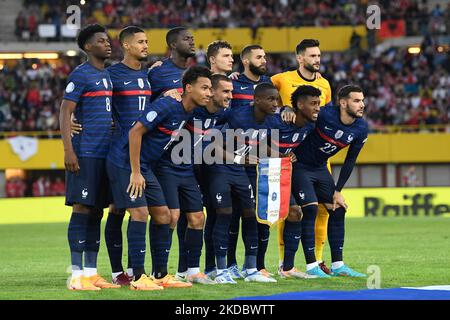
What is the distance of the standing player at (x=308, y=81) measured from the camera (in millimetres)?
12297

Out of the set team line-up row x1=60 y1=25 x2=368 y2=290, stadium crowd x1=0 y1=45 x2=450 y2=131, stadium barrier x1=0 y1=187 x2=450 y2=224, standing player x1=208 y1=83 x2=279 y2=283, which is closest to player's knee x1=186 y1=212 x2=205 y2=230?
team line-up row x1=60 y1=25 x2=368 y2=290

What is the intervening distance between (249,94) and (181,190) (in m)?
1.60

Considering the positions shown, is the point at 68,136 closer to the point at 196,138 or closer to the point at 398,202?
the point at 196,138

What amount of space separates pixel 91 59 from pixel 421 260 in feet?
18.7

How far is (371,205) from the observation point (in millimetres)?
27297

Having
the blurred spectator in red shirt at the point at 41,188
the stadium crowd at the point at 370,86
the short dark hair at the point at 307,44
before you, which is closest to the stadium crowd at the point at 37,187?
the blurred spectator in red shirt at the point at 41,188

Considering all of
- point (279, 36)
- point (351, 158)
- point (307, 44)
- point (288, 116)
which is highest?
point (279, 36)

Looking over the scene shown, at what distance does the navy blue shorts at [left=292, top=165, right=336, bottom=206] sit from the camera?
38.6ft

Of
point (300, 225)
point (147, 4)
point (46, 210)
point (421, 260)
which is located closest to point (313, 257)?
point (300, 225)

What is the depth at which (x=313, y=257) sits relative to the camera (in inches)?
464

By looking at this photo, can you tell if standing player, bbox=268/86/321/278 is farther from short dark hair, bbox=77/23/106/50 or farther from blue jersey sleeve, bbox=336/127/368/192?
short dark hair, bbox=77/23/106/50

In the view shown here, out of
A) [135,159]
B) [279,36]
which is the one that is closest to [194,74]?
[135,159]
